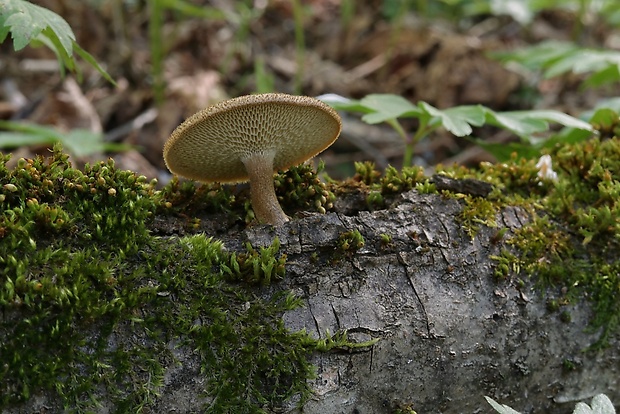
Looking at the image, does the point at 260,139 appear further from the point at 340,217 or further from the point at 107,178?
the point at 107,178

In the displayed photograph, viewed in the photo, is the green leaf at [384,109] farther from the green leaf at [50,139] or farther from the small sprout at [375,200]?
the green leaf at [50,139]

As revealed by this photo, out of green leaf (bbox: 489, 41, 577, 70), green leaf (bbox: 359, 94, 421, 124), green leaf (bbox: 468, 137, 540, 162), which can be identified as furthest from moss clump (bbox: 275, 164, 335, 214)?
green leaf (bbox: 489, 41, 577, 70)

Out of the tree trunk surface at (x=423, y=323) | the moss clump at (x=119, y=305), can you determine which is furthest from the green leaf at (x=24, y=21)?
the tree trunk surface at (x=423, y=323)

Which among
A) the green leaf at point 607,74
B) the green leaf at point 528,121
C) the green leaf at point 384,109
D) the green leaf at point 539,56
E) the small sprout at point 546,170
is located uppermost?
the green leaf at point 384,109

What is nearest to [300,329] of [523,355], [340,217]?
[340,217]

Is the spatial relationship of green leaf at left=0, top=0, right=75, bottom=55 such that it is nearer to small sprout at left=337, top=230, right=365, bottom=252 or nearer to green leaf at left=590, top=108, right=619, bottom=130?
small sprout at left=337, top=230, right=365, bottom=252
